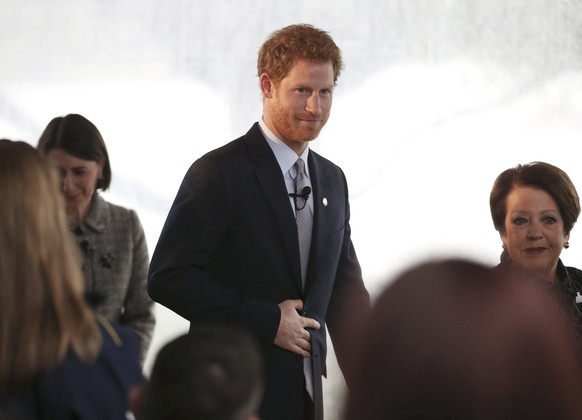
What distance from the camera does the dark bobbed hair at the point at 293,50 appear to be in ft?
9.80

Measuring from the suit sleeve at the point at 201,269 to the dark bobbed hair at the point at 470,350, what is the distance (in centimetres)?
174

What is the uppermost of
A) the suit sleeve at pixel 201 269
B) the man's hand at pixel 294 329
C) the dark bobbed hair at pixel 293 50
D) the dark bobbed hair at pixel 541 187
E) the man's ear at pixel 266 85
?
the dark bobbed hair at pixel 293 50

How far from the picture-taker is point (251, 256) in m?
2.87

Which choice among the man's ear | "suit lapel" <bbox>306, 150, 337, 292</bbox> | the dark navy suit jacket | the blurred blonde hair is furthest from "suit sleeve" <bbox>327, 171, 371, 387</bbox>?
the blurred blonde hair

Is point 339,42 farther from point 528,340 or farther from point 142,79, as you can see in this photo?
point 528,340

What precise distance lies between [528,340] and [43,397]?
859 mm

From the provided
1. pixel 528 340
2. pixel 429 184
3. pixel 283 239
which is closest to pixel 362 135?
pixel 429 184

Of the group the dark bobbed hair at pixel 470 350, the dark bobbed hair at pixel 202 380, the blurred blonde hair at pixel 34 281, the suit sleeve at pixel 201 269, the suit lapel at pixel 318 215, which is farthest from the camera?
the suit lapel at pixel 318 215

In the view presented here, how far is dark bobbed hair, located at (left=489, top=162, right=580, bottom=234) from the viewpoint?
3352mm

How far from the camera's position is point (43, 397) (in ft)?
5.35

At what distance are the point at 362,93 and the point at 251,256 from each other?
199cm

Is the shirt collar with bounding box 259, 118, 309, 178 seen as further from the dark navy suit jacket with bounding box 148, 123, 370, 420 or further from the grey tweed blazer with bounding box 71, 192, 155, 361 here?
the grey tweed blazer with bounding box 71, 192, 155, 361

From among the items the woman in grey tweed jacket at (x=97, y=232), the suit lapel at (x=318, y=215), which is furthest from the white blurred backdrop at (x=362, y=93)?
the suit lapel at (x=318, y=215)

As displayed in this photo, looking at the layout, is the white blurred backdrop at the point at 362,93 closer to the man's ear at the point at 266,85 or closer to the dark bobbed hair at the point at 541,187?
the dark bobbed hair at the point at 541,187
